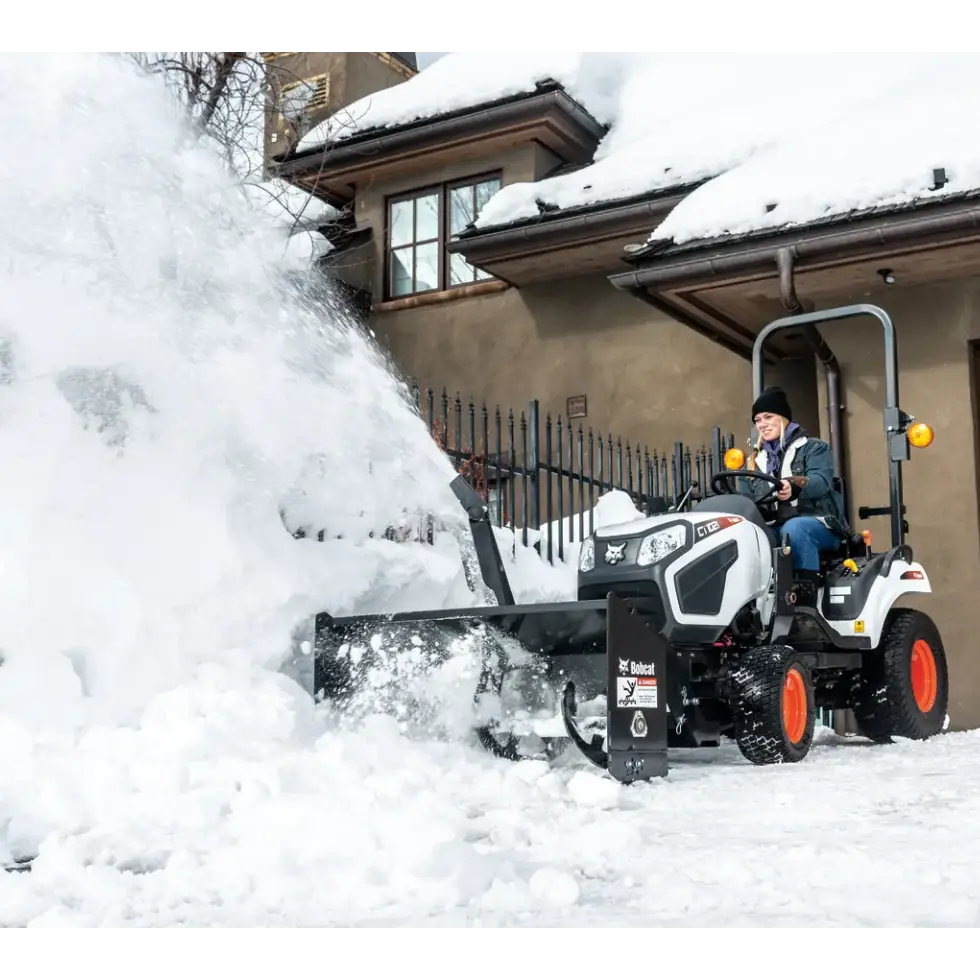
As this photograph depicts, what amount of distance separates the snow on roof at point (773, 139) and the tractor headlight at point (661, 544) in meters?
5.12

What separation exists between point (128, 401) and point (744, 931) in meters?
4.38

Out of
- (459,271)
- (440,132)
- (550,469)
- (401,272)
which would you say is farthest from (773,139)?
(401,272)

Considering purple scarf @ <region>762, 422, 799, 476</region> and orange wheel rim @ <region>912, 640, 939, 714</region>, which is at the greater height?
purple scarf @ <region>762, 422, 799, 476</region>

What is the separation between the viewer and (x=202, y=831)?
131 inches

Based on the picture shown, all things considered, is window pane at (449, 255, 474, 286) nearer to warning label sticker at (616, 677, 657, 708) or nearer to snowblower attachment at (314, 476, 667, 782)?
snowblower attachment at (314, 476, 667, 782)

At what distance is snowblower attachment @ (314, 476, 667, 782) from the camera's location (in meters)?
4.60

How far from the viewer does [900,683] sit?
6.59 m

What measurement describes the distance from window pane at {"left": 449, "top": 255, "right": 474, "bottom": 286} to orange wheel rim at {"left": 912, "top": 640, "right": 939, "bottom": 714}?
8.66m

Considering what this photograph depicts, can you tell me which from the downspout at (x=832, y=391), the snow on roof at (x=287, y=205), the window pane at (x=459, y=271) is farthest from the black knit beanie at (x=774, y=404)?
the window pane at (x=459, y=271)

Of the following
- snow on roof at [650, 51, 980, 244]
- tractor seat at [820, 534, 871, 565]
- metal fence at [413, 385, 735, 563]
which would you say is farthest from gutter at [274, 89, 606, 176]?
tractor seat at [820, 534, 871, 565]

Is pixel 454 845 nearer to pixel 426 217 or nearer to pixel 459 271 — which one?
pixel 459 271

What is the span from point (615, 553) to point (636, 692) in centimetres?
85

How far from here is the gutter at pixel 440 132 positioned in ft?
44.3
